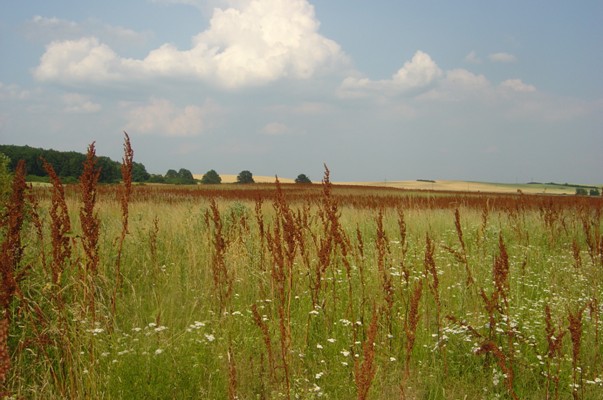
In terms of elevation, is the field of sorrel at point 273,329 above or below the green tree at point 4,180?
below

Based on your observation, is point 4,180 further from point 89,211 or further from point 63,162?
point 63,162

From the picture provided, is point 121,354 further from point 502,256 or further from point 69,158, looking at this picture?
point 69,158

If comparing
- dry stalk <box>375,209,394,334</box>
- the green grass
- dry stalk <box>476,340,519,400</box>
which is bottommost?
the green grass

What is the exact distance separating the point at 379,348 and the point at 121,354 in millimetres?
2049

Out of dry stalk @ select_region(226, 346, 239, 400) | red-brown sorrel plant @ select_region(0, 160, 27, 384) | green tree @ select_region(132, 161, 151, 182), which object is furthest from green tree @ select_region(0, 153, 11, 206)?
green tree @ select_region(132, 161, 151, 182)

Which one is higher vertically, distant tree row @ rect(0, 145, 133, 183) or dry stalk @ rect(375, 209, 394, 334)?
distant tree row @ rect(0, 145, 133, 183)

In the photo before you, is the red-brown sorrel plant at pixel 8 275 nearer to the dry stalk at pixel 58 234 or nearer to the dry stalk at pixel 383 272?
the dry stalk at pixel 58 234

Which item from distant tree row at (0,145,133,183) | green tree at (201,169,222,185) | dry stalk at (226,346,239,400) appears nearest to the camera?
dry stalk at (226,346,239,400)

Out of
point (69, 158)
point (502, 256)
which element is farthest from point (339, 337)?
point (69, 158)

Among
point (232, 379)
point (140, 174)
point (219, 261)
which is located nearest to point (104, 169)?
point (140, 174)

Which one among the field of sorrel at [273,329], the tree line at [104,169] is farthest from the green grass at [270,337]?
the tree line at [104,169]

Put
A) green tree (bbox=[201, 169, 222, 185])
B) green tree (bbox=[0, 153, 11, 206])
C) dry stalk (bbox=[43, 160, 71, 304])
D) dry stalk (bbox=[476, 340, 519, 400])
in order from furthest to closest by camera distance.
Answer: green tree (bbox=[201, 169, 222, 185]) < green tree (bbox=[0, 153, 11, 206]) < dry stalk (bbox=[43, 160, 71, 304]) < dry stalk (bbox=[476, 340, 519, 400])

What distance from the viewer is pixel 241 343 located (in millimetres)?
3721

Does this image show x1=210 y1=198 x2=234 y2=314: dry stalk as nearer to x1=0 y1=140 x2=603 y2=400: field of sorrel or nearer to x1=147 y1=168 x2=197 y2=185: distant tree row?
x1=0 y1=140 x2=603 y2=400: field of sorrel
